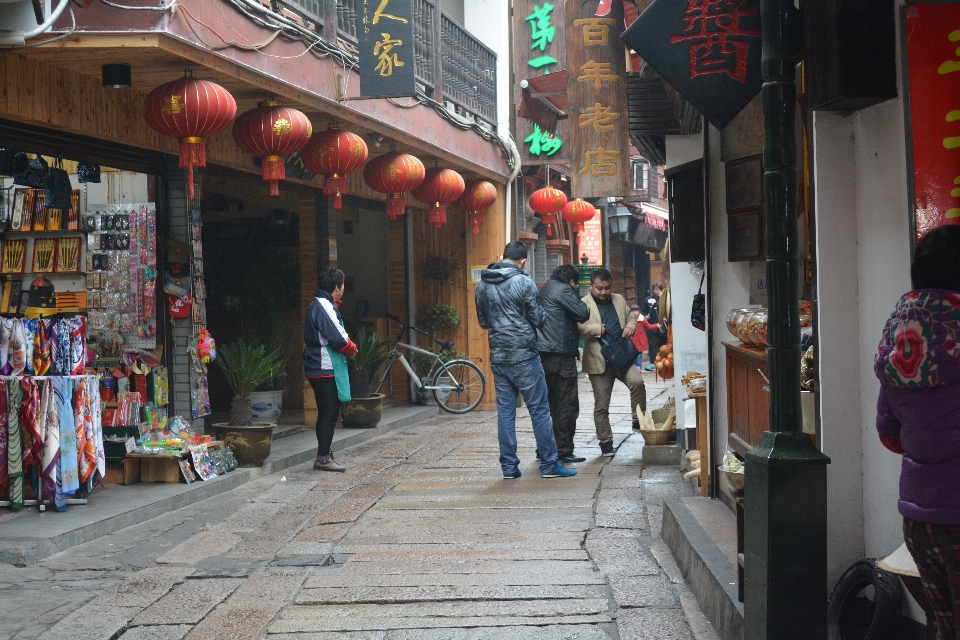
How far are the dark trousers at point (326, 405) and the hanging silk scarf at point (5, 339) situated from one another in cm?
309

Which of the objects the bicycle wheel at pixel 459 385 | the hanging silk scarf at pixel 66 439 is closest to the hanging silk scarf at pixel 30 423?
the hanging silk scarf at pixel 66 439

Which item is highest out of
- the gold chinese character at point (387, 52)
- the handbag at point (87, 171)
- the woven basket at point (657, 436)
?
the gold chinese character at point (387, 52)

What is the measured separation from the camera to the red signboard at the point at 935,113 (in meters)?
3.88

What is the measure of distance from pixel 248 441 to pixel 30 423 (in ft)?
8.87

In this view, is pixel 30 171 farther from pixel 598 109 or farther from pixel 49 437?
pixel 598 109

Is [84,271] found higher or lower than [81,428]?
higher

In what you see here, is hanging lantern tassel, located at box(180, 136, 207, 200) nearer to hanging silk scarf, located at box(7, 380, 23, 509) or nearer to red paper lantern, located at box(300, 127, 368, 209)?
red paper lantern, located at box(300, 127, 368, 209)

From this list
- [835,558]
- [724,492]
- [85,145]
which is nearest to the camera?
[835,558]

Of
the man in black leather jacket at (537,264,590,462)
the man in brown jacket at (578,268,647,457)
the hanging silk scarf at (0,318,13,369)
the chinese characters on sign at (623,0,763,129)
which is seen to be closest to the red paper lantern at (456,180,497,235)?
the man in brown jacket at (578,268,647,457)

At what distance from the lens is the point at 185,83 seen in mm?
7848

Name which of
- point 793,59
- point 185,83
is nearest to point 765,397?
point 793,59

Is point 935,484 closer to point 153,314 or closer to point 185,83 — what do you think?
point 185,83

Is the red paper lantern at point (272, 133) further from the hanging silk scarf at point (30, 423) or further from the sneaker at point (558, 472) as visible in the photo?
the sneaker at point (558, 472)

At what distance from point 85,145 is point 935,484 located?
7736 millimetres
